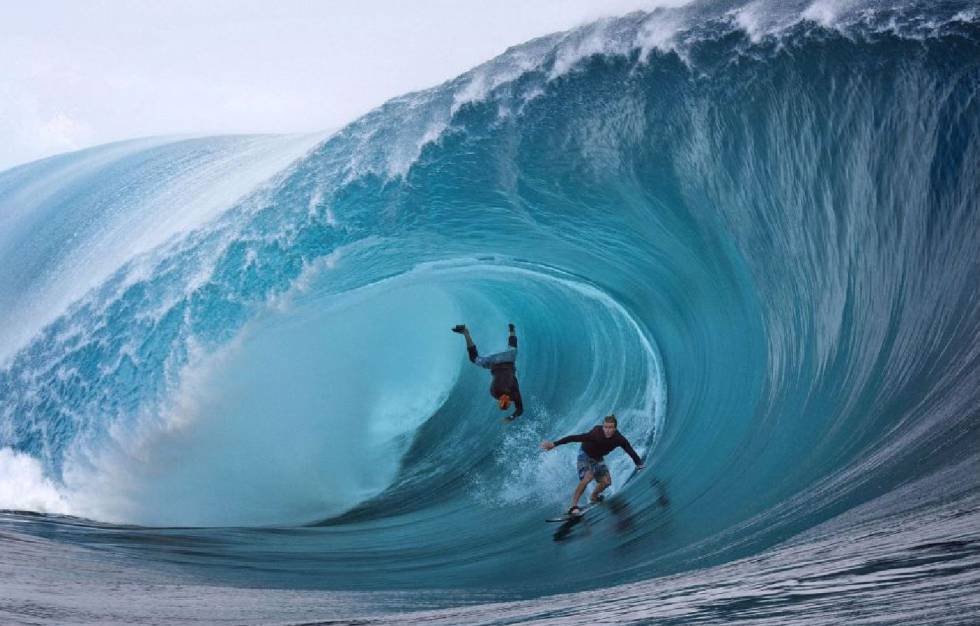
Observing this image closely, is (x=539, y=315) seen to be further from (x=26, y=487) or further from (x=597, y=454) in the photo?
(x=26, y=487)

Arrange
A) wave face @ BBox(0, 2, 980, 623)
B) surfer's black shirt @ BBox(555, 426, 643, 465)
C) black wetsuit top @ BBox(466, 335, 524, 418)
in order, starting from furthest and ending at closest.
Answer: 1. black wetsuit top @ BBox(466, 335, 524, 418)
2. surfer's black shirt @ BBox(555, 426, 643, 465)
3. wave face @ BBox(0, 2, 980, 623)

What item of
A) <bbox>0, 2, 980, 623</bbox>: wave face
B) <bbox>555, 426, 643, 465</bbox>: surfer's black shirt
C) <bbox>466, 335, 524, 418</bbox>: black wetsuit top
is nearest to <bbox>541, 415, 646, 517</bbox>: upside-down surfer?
<bbox>555, 426, 643, 465</bbox>: surfer's black shirt

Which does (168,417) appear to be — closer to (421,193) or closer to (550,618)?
(421,193)

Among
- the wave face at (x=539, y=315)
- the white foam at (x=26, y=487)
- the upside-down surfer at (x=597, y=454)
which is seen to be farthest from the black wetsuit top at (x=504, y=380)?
the white foam at (x=26, y=487)

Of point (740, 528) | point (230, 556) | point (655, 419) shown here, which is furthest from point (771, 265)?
point (230, 556)

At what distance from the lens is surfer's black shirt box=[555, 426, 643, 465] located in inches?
269

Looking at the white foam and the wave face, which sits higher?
the wave face

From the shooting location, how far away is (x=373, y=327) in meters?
11.2

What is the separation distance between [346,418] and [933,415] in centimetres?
732

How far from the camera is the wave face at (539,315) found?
579 cm

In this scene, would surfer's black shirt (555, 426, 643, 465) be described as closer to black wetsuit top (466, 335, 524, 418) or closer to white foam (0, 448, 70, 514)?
black wetsuit top (466, 335, 524, 418)

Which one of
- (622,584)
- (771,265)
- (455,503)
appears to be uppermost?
(771,265)

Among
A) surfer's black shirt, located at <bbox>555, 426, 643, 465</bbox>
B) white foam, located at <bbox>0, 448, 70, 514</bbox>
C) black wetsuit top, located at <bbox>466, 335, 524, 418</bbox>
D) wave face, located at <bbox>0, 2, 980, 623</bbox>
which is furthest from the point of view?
black wetsuit top, located at <bbox>466, 335, 524, 418</bbox>

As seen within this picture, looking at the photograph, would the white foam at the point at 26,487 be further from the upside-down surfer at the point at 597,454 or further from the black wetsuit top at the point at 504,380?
the upside-down surfer at the point at 597,454
